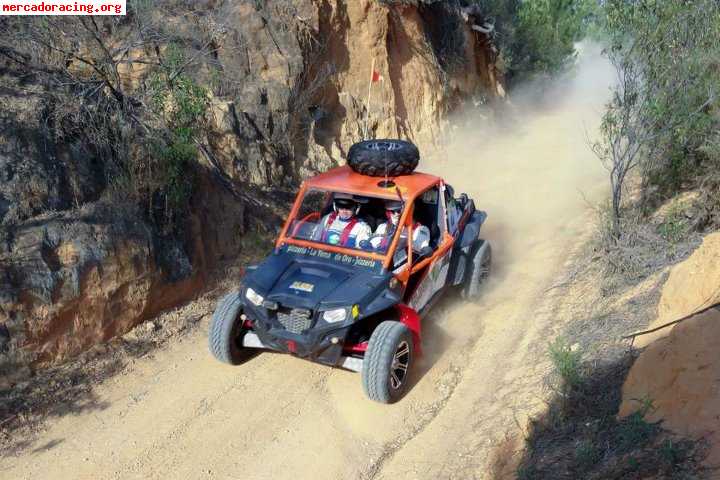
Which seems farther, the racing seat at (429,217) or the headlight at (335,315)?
the racing seat at (429,217)

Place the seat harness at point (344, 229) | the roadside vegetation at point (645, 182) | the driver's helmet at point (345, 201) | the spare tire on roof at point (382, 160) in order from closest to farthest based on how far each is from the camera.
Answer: the roadside vegetation at point (645, 182) < the seat harness at point (344, 229) < the driver's helmet at point (345, 201) < the spare tire on roof at point (382, 160)

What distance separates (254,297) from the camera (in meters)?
5.97

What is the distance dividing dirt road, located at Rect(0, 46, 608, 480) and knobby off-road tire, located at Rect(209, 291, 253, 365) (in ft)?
0.81

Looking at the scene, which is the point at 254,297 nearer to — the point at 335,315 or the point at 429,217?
the point at 335,315

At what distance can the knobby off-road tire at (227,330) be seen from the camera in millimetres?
6312

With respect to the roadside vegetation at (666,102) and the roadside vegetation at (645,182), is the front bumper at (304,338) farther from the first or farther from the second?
the roadside vegetation at (666,102)

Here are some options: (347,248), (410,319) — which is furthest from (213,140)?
(410,319)

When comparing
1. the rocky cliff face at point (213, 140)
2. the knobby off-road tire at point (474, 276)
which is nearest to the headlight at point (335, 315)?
the knobby off-road tire at point (474, 276)

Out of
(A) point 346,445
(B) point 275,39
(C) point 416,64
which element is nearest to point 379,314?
(A) point 346,445

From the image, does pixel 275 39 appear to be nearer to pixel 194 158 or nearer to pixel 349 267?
pixel 194 158

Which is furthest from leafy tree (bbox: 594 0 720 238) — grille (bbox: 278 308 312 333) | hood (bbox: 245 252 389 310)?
grille (bbox: 278 308 312 333)

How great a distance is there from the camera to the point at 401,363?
Answer: 6.09 m

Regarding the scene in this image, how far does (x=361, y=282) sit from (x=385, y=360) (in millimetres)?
761

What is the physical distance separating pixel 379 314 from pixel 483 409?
1.27 metres
